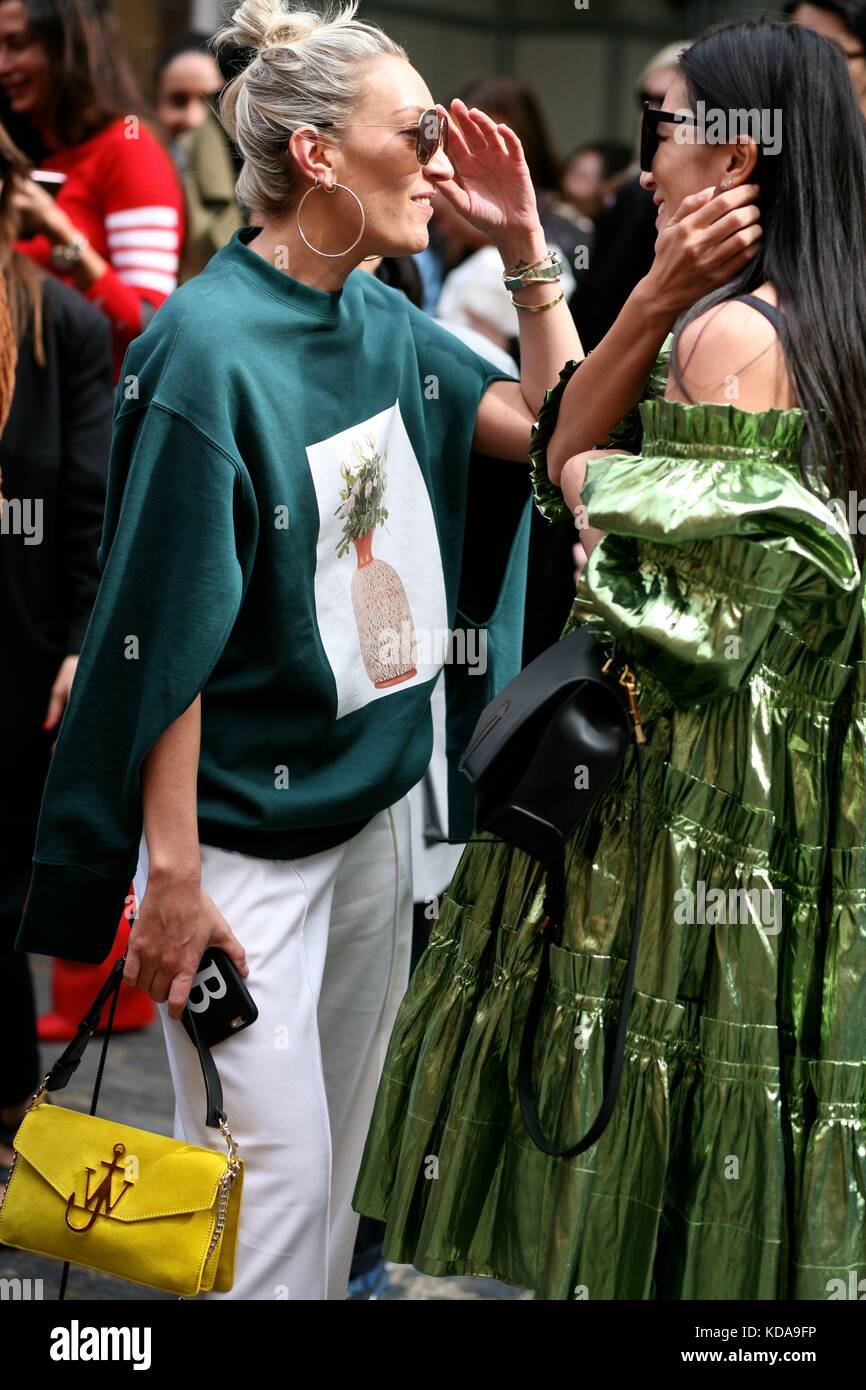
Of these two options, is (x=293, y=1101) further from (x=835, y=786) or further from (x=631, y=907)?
(x=835, y=786)

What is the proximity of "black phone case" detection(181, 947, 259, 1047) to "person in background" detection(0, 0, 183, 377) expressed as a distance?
2240 mm

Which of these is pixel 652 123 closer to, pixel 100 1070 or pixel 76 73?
pixel 100 1070

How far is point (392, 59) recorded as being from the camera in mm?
2453

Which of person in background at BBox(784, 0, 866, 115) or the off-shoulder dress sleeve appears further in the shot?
person in background at BBox(784, 0, 866, 115)

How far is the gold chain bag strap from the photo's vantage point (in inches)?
85.6

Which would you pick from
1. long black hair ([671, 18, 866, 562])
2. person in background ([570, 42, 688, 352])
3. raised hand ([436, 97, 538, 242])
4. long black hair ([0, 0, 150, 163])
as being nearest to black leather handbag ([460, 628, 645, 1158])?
long black hair ([671, 18, 866, 562])

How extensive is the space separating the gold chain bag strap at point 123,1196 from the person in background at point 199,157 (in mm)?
2531

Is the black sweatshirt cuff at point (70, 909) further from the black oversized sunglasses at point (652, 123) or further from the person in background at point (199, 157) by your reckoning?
the person in background at point (199, 157)

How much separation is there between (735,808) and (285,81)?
121 centimetres

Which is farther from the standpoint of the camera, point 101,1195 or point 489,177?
point 489,177

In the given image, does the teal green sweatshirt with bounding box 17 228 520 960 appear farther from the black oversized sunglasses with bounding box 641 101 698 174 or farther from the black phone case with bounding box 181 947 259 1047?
the black oversized sunglasses with bounding box 641 101 698 174

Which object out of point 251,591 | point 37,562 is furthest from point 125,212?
point 251,591

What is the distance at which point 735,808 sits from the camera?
2.08 m

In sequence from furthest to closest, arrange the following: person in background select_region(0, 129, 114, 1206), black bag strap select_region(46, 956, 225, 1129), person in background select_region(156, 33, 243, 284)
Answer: person in background select_region(156, 33, 243, 284), person in background select_region(0, 129, 114, 1206), black bag strap select_region(46, 956, 225, 1129)
